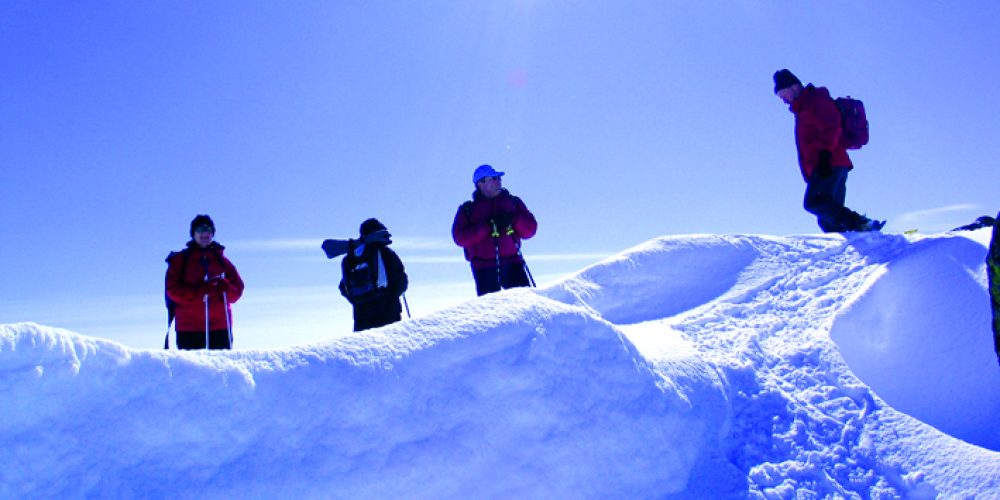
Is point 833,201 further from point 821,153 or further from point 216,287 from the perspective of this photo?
point 216,287

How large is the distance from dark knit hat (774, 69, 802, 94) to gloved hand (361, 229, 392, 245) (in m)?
5.72

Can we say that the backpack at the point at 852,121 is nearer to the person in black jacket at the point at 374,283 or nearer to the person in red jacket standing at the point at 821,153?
the person in red jacket standing at the point at 821,153

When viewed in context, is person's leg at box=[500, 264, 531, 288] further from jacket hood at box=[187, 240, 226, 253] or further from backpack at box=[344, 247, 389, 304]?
jacket hood at box=[187, 240, 226, 253]

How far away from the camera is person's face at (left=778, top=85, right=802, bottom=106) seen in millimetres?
8367

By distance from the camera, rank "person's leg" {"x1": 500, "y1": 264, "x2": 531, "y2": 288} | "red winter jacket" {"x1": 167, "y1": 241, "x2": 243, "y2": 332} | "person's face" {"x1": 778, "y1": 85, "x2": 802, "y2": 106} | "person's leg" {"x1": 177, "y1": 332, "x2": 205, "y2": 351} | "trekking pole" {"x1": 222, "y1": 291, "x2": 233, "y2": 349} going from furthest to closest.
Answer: "person's face" {"x1": 778, "y1": 85, "x2": 802, "y2": 106} → "person's leg" {"x1": 500, "y1": 264, "x2": 531, "y2": 288} → "trekking pole" {"x1": 222, "y1": 291, "x2": 233, "y2": 349} → "person's leg" {"x1": 177, "y1": 332, "x2": 205, "y2": 351} → "red winter jacket" {"x1": 167, "y1": 241, "x2": 243, "y2": 332}

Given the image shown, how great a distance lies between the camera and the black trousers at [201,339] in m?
7.09

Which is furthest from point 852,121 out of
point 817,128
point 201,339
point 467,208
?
point 201,339

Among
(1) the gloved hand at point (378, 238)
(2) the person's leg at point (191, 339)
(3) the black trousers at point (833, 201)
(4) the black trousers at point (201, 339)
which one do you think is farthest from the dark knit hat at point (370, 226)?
(3) the black trousers at point (833, 201)

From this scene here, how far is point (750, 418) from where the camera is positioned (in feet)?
14.7

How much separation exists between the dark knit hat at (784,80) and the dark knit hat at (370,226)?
575cm

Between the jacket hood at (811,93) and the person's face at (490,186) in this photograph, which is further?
the jacket hood at (811,93)

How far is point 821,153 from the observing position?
822 centimetres

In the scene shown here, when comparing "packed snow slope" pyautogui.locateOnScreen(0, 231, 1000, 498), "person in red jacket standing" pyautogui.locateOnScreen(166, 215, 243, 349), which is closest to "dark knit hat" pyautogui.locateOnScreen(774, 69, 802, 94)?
"packed snow slope" pyautogui.locateOnScreen(0, 231, 1000, 498)

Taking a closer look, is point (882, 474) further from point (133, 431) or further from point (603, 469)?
point (133, 431)
